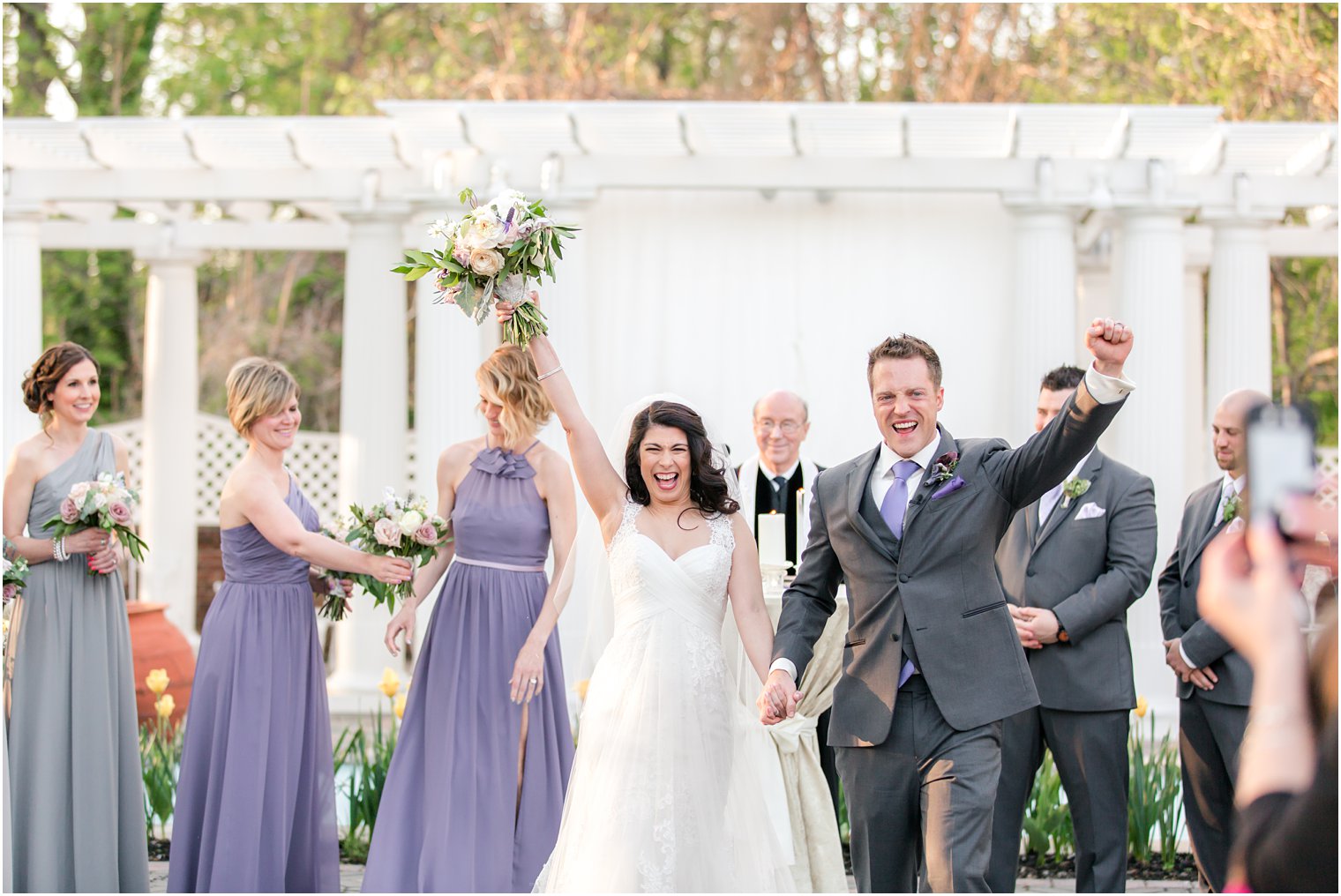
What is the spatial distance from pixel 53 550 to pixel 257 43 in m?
16.6

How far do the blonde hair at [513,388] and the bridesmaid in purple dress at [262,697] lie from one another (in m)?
0.76

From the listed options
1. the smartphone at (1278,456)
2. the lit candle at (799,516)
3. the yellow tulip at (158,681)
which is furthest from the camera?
the yellow tulip at (158,681)

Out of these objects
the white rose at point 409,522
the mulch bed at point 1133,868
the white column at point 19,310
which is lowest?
the mulch bed at point 1133,868

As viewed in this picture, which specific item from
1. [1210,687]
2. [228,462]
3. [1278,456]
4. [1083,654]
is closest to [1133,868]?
[1210,687]

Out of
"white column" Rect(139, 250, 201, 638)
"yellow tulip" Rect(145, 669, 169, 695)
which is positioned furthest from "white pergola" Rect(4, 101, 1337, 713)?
"yellow tulip" Rect(145, 669, 169, 695)

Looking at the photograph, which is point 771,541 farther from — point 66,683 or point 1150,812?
point 66,683

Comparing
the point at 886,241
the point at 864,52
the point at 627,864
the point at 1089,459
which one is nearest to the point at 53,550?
the point at 627,864

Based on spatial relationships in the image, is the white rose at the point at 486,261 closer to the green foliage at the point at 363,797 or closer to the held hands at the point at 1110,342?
the held hands at the point at 1110,342

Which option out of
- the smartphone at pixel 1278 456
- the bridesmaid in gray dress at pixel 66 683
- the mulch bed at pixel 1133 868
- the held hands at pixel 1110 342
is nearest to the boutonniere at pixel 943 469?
the held hands at pixel 1110 342

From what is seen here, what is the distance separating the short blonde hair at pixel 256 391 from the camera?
6047 millimetres

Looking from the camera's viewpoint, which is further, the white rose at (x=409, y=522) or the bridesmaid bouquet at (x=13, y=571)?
the white rose at (x=409, y=522)

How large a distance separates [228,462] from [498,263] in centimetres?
1070

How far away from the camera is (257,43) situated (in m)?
21.1

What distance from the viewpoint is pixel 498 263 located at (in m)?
4.86
